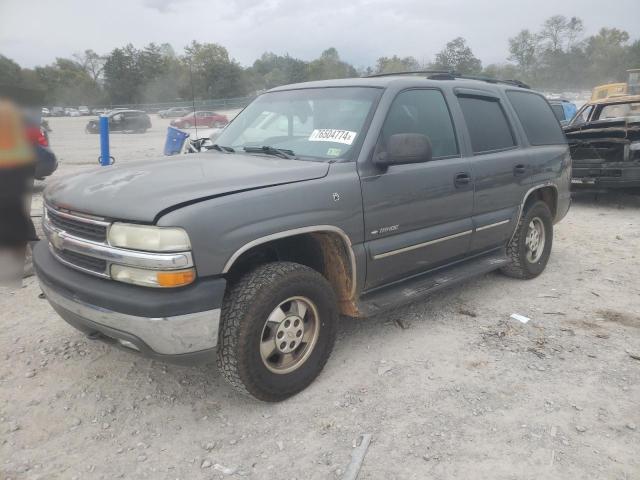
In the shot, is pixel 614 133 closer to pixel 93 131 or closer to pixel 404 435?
pixel 404 435

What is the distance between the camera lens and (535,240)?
512cm

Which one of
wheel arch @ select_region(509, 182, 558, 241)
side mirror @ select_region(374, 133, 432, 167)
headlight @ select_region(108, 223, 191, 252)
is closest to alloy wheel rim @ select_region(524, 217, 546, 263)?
wheel arch @ select_region(509, 182, 558, 241)

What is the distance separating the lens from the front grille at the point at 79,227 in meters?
2.62

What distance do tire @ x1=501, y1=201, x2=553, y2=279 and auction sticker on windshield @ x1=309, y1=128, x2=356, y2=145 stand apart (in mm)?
2211

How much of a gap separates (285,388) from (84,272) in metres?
1.27

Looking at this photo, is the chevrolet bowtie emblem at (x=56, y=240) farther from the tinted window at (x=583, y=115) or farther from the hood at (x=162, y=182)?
the tinted window at (x=583, y=115)

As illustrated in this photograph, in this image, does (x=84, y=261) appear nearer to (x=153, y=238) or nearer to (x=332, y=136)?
(x=153, y=238)

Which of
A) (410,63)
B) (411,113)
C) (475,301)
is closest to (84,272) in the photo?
(411,113)

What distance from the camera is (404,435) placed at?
2.70m

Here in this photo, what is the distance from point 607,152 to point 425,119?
19.4 feet

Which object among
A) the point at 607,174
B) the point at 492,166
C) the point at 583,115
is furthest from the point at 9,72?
the point at 583,115

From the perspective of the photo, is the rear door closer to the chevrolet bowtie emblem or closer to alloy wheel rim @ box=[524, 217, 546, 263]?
alloy wheel rim @ box=[524, 217, 546, 263]

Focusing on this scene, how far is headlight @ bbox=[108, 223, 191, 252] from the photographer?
2428 millimetres

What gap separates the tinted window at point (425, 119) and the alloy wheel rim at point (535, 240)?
1.53 m
